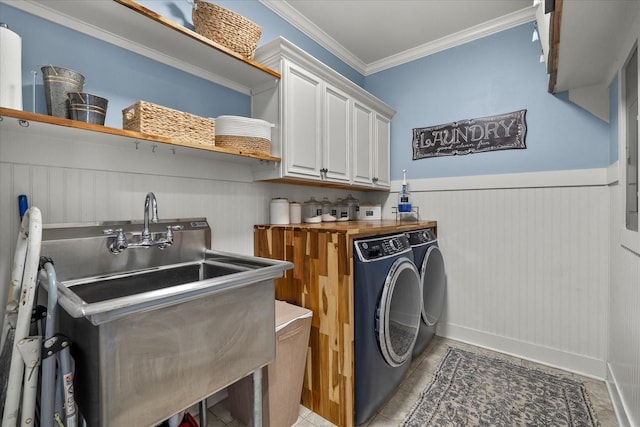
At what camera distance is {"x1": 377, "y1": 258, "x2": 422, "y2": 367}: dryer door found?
158cm

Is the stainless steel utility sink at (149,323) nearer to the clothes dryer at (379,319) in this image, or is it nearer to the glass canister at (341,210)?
the clothes dryer at (379,319)

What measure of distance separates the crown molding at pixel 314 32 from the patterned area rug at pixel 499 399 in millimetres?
2926

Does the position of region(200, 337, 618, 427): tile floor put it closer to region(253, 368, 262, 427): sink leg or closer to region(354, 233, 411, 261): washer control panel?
region(253, 368, 262, 427): sink leg

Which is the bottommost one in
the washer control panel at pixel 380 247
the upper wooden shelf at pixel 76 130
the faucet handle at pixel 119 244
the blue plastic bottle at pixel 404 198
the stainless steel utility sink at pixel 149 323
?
the stainless steel utility sink at pixel 149 323

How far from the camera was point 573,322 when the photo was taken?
213cm

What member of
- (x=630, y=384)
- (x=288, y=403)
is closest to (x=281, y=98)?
(x=288, y=403)

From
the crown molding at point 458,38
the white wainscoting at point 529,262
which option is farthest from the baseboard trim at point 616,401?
the crown molding at point 458,38

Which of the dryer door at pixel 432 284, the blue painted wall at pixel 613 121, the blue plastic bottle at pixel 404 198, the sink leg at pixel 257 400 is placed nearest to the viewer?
the sink leg at pixel 257 400

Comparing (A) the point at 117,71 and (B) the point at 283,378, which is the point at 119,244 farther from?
(B) the point at 283,378

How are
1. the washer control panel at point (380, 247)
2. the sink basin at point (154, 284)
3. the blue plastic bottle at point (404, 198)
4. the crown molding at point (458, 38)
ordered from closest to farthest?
the sink basin at point (154, 284), the washer control panel at point (380, 247), the crown molding at point (458, 38), the blue plastic bottle at point (404, 198)

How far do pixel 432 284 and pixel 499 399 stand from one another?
819mm

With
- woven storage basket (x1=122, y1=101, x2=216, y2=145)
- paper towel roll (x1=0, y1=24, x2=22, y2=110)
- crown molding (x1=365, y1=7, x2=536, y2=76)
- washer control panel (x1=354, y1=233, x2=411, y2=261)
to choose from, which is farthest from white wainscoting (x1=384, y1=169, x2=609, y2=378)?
paper towel roll (x1=0, y1=24, x2=22, y2=110)

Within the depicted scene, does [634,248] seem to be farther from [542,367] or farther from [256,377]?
[256,377]

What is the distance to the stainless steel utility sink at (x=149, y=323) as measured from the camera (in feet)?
2.56
